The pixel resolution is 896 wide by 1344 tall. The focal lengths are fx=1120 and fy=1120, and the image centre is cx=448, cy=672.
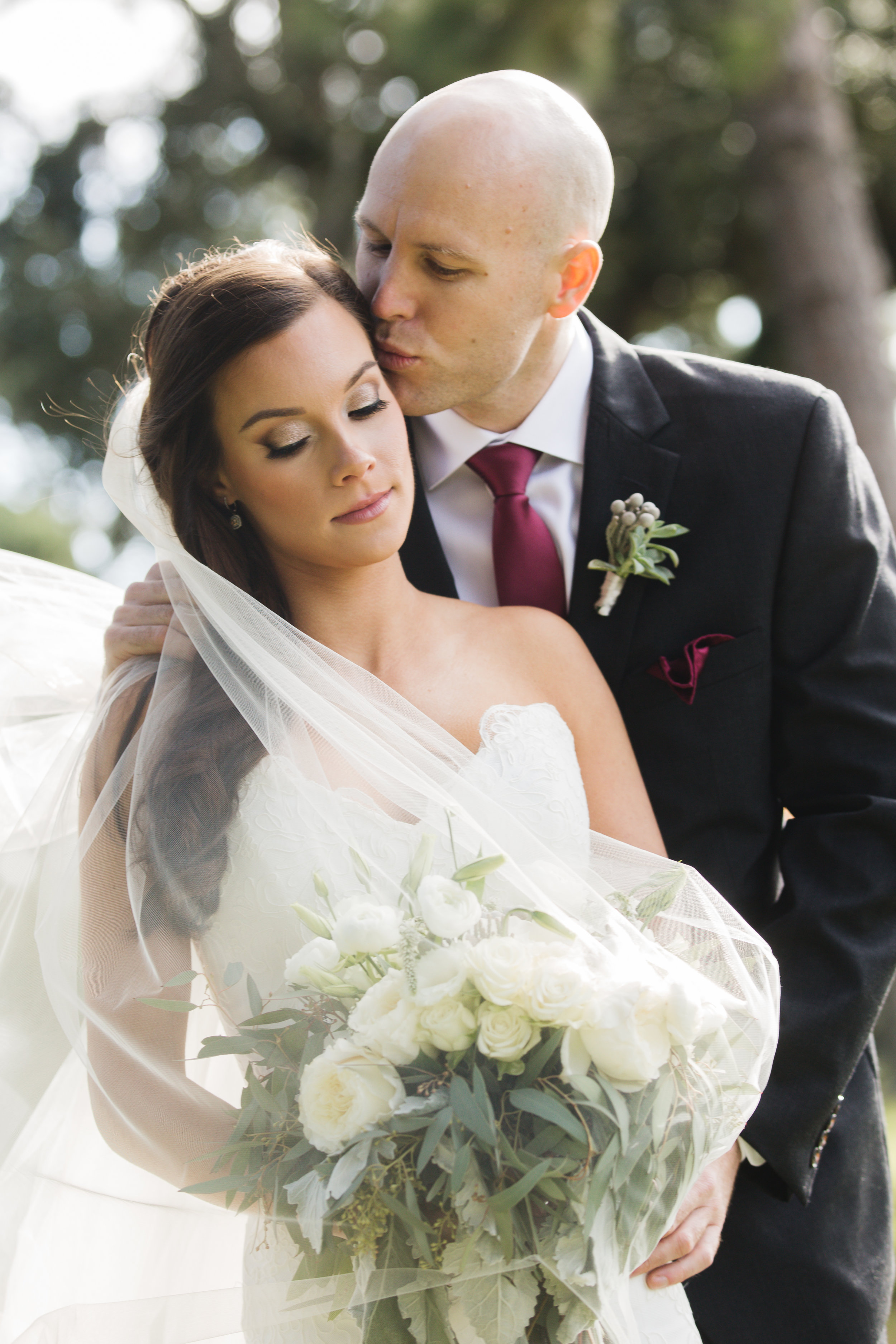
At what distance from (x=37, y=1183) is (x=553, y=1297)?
0.92 meters

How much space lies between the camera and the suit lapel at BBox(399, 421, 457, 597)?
274 centimetres

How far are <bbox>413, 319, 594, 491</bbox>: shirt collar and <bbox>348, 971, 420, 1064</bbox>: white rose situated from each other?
153cm

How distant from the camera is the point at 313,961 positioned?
5.26 feet

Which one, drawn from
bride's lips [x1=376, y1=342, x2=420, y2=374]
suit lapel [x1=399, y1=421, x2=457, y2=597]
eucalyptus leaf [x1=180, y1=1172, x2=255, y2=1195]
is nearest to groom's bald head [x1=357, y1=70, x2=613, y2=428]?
bride's lips [x1=376, y1=342, x2=420, y2=374]

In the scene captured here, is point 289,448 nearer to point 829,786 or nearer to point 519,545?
point 519,545

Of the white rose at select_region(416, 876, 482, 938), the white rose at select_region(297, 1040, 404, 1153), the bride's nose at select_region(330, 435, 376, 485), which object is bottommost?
the white rose at select_region(297, 1040, 404, 1153)

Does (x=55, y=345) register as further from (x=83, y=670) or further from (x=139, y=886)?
(x=139, y=886)

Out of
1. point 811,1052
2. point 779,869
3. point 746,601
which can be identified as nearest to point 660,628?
point 746,601

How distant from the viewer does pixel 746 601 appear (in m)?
2.63

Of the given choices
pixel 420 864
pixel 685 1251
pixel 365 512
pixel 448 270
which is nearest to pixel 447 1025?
pixel 420 864

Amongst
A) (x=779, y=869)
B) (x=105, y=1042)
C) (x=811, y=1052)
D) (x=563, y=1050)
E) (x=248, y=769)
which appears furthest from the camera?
(x=779, y=869)

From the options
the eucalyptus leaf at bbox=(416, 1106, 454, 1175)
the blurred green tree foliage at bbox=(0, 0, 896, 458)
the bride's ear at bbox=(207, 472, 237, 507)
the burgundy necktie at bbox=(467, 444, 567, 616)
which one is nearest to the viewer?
the eucalyptus leaf at bbox=(416, 1106, 454, 1175)

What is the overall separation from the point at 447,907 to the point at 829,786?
55.1 inches

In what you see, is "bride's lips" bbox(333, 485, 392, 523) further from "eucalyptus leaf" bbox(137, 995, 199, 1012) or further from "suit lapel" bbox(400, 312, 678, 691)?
"eucalyptus leaf" bbox(137, 995, 199, 1012)
